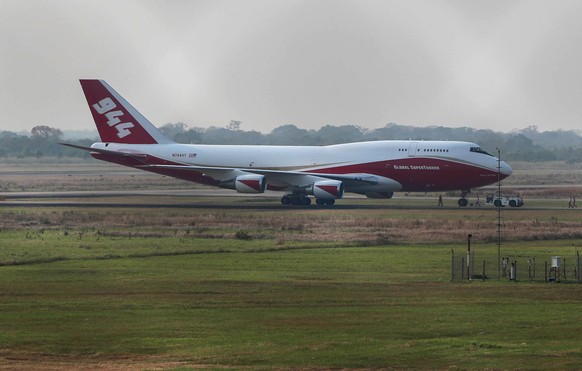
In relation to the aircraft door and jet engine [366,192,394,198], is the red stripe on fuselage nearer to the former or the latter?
the aircraft door

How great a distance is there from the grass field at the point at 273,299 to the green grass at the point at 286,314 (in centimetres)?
6

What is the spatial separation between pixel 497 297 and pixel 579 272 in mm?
7630

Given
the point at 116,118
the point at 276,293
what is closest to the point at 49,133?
the point at 116,118

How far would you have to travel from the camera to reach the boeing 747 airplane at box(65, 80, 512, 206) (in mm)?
88875

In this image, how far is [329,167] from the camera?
90.9 meters

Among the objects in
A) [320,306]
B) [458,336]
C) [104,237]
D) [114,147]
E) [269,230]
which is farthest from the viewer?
[114,147]

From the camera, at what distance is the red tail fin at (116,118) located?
97062mm

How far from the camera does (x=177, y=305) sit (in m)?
40.2

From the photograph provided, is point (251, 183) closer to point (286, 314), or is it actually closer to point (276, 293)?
point (276, 293)

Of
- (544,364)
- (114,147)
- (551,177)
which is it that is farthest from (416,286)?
(551,177)

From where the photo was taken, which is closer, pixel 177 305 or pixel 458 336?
pixel 458 336

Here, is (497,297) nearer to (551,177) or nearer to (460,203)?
(460,203)

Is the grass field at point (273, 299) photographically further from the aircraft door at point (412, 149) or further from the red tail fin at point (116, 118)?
the red tail fin at point (116, 118)

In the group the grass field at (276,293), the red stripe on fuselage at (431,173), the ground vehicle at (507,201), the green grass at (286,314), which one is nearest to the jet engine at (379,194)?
the red stripe on fuselage at (431,173)
